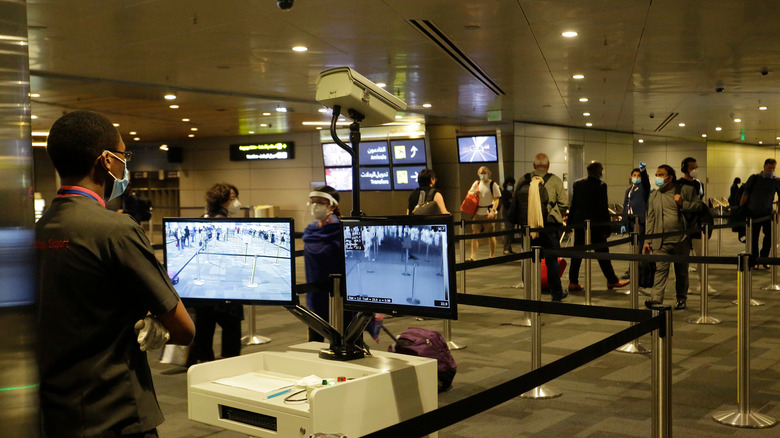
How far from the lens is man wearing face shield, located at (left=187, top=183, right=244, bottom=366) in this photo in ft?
19.5

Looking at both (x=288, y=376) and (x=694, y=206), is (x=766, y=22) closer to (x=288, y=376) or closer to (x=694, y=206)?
(x=694, y=206)

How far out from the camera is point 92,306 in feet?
6.47

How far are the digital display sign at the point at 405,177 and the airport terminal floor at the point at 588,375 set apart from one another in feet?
35.6

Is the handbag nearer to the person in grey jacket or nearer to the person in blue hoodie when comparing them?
the person in grey jacket

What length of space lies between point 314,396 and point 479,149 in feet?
58.6

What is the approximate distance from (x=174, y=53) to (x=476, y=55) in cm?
395

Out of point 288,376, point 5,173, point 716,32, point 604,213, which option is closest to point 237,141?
point 604,213

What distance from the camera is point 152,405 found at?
2057 mm

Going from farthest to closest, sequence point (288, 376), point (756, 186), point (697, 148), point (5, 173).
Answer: point (697, 148) → point (756, 186) → point (288, 376) → point (5, 173)

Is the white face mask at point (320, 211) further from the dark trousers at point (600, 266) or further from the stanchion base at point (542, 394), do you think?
the dark trousers at point (600, 266)

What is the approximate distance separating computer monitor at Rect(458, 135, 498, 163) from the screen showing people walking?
54.8 ft

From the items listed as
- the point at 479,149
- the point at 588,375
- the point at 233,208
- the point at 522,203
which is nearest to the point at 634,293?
the point at 588,375

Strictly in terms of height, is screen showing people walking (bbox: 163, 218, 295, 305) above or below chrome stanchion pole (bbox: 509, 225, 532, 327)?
above

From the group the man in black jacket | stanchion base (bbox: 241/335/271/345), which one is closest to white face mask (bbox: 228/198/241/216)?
stanchion base (bbox: 241/335/271/345)
